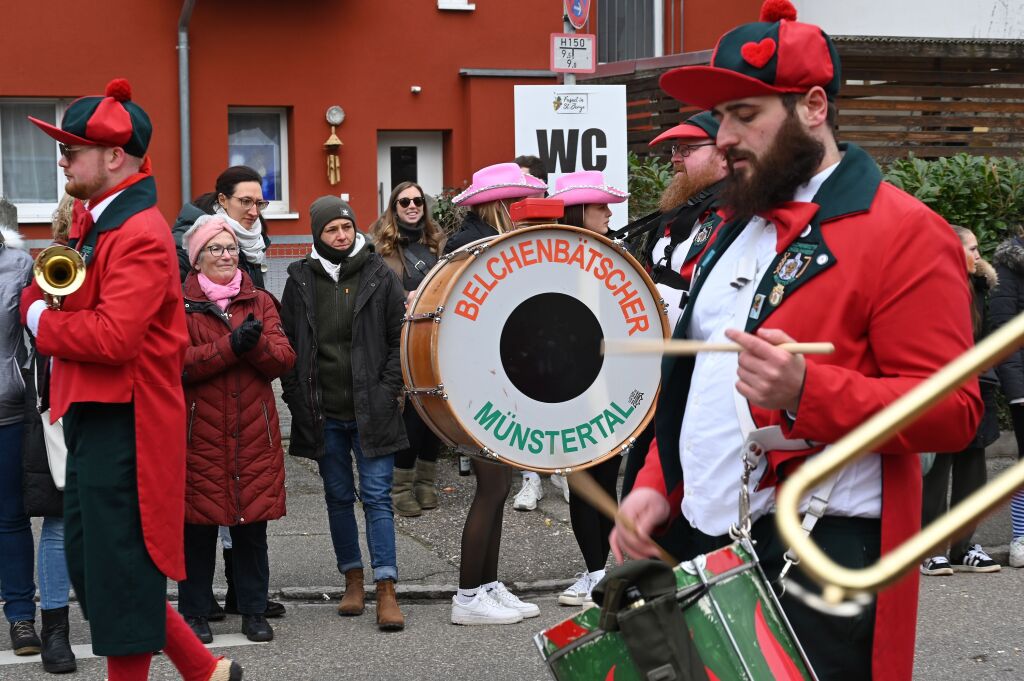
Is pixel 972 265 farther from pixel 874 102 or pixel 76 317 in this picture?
pixel 874 102

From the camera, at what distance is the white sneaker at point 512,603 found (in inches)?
235

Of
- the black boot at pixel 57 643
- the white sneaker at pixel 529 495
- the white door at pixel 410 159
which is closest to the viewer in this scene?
the black boot at pixel 57 643

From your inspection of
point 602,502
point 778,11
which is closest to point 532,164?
point 778,11

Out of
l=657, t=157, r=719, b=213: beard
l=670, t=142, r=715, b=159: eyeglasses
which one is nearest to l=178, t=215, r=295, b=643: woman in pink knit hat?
l=657, t=157, r=719, b=213: beard

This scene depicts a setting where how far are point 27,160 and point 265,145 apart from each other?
9.40 feet

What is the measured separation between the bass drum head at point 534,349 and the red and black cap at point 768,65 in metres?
2.12

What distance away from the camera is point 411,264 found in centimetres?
784

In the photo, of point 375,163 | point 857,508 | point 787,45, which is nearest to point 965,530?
point 857,508

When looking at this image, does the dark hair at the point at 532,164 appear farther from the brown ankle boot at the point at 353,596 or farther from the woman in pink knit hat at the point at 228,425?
the brown ankle boot at the point at 353,596

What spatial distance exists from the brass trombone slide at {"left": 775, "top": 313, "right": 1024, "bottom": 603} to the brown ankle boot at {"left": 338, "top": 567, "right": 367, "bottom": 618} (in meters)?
4.94

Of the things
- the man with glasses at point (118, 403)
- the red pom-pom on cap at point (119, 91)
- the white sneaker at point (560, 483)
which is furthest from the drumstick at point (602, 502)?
the white sneaker at point (560, 483)

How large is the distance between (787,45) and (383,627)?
13.0ft

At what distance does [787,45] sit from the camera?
254 cm

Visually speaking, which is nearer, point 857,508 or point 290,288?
point 857,508
